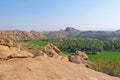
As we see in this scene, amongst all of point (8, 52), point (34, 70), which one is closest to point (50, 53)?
point (8, 52)

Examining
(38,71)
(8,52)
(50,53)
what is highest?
(8,52)

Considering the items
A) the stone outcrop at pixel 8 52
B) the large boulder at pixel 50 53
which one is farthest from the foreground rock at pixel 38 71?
the large boulder at pixel 50 53

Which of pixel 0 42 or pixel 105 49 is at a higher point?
pixel 0 42

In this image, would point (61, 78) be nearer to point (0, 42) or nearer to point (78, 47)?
point (0, 42)

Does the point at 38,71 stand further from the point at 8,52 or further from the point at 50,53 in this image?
the point at 50,53

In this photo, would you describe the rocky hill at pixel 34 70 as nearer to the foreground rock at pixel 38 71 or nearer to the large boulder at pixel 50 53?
the foreground rock at pixel 38 71

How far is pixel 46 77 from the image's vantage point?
15461 mm

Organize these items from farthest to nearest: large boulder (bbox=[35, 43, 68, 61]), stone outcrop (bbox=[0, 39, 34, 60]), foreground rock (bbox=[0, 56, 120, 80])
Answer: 1. large boulder (bbox=[35, 43, 68, 61])
2. stone outcrop (bbox=[0, 39, 34, 60])
3. foreground rock (bbox=[0, 56, 120, 80])

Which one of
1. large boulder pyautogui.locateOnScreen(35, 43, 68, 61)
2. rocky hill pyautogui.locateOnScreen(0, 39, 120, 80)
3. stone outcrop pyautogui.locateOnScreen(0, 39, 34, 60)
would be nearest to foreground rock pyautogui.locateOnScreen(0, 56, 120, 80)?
rocky hill pyautogui.locateOnScreen(0, 39, 120, 80)

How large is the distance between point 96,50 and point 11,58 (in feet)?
378

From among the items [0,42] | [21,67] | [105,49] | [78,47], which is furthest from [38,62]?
[105,49]

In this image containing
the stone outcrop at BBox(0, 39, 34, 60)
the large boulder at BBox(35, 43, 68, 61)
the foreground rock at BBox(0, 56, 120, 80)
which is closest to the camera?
the foreground rock at BBox(0, 56, 120, 80)

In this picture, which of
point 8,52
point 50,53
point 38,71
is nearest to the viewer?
point 38,71

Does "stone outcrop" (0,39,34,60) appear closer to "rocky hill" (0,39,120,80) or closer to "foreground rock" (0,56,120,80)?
"rocky hill" (0,39,120,80)
